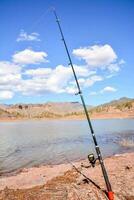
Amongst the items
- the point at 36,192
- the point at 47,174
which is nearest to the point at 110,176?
the point at 36,192

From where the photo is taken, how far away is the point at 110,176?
1366 cm

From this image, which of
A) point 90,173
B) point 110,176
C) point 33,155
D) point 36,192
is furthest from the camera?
point 33,155

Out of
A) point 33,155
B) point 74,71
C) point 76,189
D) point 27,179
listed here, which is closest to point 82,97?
point 74,71

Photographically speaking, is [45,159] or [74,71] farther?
[45,159]

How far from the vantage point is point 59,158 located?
26062 mm

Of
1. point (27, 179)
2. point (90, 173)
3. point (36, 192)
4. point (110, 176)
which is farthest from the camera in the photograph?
point (27, 179)

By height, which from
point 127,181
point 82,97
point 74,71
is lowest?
point 127,181

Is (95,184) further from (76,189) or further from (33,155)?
(33,155)

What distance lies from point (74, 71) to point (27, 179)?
286 inches

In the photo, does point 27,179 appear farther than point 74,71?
Yes

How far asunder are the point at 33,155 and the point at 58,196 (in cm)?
1808

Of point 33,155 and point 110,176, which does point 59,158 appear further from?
point 110,176

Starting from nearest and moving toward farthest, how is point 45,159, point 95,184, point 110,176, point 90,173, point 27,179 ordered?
point 95,184, point 110,176, point 90,173, point 27,179, point 45,159

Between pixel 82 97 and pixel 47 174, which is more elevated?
pixel 82 97
